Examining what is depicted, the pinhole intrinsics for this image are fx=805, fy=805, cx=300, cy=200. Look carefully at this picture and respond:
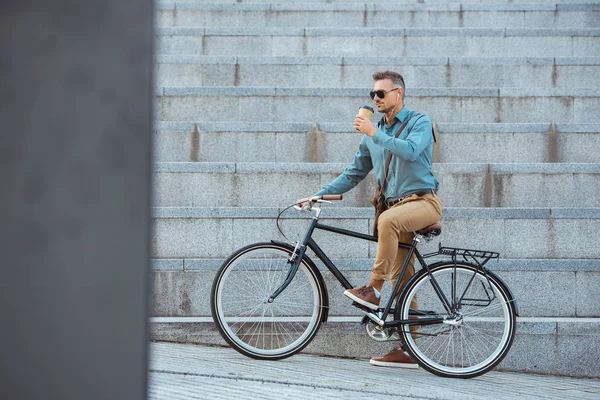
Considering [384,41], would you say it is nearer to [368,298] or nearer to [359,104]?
[359,104]

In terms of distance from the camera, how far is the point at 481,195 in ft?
25.1

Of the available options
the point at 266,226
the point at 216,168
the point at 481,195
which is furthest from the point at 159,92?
the point at 481,195

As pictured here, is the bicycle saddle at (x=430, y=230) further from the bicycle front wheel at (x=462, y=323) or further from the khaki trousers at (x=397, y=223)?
the bicycle front wheel at (x=462, y=323)

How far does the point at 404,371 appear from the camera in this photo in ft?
18.2

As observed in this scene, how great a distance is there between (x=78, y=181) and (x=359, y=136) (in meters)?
7.65

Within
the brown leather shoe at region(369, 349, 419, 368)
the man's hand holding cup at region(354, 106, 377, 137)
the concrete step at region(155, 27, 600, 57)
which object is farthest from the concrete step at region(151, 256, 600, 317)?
the concrete step at region(155, 27, 600, 57)

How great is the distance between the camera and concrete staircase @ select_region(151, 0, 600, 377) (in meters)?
6.34

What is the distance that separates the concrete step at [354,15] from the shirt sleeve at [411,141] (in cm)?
727

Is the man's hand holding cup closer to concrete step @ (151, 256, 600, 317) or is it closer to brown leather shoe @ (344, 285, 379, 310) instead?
brown leather shoe @ (344, 285, 379, 310)

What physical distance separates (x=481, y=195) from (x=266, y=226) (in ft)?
7.16

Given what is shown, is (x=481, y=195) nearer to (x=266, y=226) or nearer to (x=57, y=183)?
(x=266, y=226)

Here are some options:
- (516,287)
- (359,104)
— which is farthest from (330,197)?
(359,104)

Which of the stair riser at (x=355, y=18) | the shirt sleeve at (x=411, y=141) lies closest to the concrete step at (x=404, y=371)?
the shirt sleeve at (x=411, y=141)

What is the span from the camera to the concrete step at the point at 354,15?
12281mm
